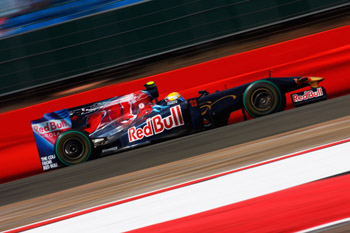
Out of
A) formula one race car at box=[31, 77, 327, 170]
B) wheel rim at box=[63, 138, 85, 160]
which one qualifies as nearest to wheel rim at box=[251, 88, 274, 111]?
formula one race car at box=[31, 77, 327, 170]

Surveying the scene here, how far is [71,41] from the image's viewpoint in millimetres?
6758

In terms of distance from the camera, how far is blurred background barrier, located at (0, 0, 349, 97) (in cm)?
676

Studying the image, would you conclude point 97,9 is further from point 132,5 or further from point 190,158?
point 190,158

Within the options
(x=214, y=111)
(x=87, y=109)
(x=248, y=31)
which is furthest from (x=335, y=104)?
(x=87, y=109)

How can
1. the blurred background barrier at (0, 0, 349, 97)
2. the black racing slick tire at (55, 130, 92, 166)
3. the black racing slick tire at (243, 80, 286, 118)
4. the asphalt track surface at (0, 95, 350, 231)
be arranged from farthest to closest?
the blurred background barrier at (0, 0, 349, 97) < the black racing slick tire at (55, 130, 92, 166) < the black racing slick tire at (243, 80, 286, 118) < the asphalt track surface at (0, 95, 350, 231)

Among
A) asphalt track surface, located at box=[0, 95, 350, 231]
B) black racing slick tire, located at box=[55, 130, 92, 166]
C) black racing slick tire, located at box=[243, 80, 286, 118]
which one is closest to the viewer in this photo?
asphalt track surface, located at box=[0, 95, 350, 231]

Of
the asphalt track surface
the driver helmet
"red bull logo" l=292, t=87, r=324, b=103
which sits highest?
the driver helmet

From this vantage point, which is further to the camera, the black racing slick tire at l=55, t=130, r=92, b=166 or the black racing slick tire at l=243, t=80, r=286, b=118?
the black racing slick tire at l=55, t=130, r=92, b=166

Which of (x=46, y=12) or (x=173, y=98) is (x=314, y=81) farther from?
(x=46, y=12)

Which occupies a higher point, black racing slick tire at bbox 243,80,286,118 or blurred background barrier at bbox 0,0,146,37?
blurred background barrier at bbox 0,0,146,37

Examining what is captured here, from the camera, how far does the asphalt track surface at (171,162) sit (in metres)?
3.82

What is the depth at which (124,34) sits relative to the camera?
6.80m

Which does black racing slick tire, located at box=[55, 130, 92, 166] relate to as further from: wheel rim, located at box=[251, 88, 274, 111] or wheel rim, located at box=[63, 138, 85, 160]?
wheel rim, located at box=[251, 88, 274, 111]

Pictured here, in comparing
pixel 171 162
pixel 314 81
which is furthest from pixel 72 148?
pixel 314 81
